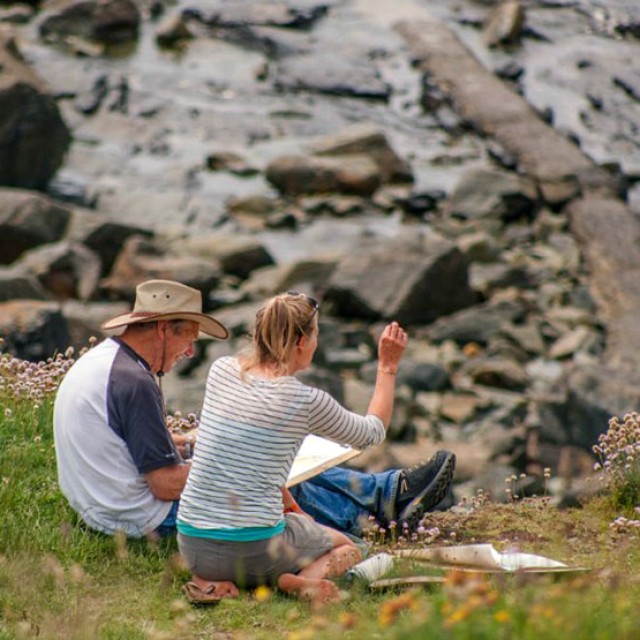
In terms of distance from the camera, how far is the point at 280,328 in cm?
567

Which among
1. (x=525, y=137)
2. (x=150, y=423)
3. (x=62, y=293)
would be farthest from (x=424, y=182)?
(x=150, y=423)

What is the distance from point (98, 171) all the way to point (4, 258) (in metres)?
4.76

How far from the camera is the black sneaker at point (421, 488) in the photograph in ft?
21.8

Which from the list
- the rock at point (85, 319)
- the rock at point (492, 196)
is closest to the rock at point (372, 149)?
the rock at point (492, 196)

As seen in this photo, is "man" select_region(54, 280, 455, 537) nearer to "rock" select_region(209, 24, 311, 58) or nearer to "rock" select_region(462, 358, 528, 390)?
"rock" select_region(462, 358, 528, 390)

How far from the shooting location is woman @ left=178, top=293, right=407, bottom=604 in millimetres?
5645

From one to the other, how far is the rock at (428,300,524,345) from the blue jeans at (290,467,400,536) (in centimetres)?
939

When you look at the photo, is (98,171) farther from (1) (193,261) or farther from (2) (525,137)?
(2) (525,137)

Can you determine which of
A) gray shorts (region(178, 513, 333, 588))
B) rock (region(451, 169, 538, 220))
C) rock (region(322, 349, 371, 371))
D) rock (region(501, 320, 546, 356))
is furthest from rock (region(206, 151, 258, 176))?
gray shorts (region(178, 513, 333, 588))

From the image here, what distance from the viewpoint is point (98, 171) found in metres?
21.6

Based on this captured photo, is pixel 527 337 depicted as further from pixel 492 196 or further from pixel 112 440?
pixel 112 440

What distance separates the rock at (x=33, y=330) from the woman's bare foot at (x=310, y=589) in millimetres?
5469

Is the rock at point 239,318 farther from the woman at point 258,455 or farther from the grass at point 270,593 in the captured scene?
the woman at point 258,455

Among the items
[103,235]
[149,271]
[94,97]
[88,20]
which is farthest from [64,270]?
[88,20]
